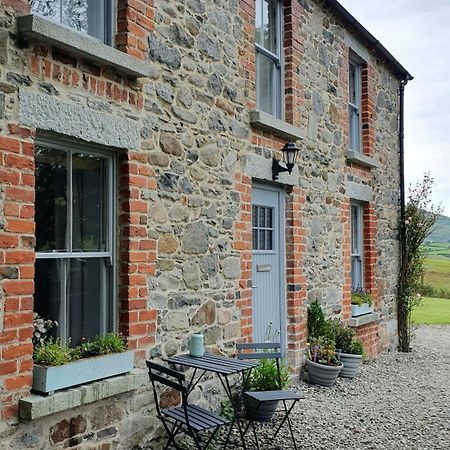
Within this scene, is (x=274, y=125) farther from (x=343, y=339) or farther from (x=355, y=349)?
(x=355, y=349)

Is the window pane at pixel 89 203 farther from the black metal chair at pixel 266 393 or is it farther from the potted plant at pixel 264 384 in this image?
the potted plant at pixel 264 384

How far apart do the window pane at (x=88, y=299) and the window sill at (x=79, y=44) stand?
1601 mm

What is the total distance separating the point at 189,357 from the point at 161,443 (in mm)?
787

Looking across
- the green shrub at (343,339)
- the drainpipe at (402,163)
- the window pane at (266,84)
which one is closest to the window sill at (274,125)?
the window pane at (266,84)

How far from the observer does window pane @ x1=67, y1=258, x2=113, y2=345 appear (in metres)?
4.41

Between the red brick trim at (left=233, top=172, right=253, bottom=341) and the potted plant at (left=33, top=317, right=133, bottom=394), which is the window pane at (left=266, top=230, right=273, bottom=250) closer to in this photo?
the red brick trim at (left=233, top=172, right=253, bottom=341)

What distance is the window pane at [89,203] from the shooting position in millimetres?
4457

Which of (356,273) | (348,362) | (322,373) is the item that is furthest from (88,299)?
(356,273)

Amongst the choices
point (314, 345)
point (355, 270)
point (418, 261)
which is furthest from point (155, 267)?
point (418, 261)

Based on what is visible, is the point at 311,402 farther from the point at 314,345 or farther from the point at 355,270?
the point at 355,270

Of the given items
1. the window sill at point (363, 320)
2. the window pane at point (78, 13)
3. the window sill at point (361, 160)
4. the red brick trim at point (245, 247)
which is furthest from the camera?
the window sill at point (361, 160)

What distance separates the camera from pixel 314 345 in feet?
25.2

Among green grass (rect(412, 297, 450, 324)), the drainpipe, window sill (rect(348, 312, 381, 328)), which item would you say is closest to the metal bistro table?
window sill (rect(348, 312, 381, 328))

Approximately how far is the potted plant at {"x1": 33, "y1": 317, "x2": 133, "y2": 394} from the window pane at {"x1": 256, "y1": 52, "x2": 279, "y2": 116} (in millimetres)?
3944
